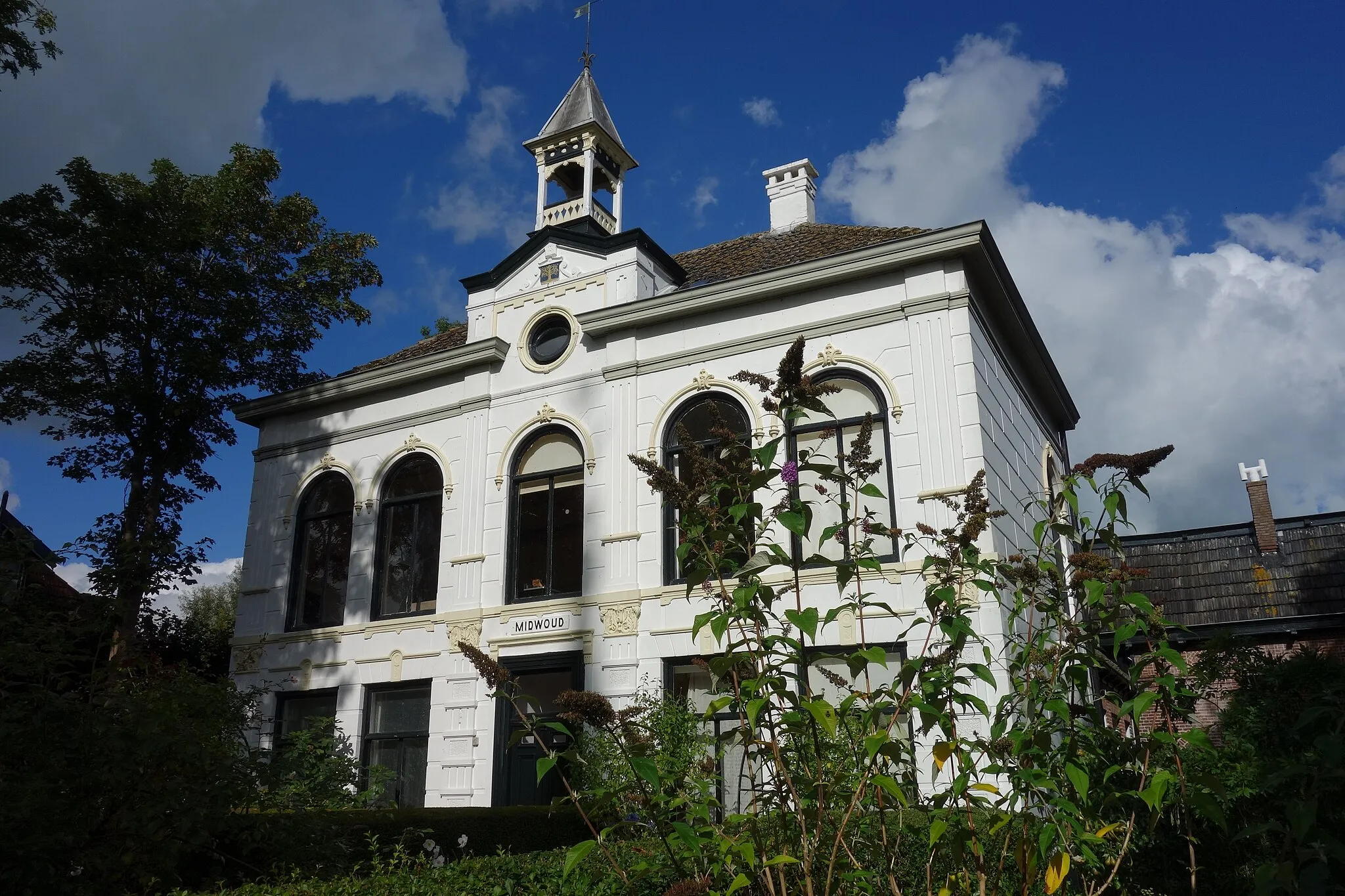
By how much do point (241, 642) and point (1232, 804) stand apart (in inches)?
747

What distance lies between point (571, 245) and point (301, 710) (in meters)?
10.2

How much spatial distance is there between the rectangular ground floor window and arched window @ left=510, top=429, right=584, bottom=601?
8.98 ft

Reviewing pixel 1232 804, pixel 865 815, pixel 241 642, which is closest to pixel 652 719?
pixel 865 815

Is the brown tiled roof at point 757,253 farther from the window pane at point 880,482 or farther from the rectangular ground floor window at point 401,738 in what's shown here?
the rectangular ground floor window at point 401,738

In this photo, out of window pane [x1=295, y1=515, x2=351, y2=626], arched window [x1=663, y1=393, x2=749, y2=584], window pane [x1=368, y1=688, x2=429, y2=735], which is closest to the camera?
arched window [x1=663, y1=393, x2=749, y2=584]

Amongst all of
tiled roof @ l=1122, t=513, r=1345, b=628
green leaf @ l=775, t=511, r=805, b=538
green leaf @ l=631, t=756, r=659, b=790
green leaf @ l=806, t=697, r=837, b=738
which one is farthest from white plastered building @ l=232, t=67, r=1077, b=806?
green leaf @ l=631, t=756, r=659, b=790

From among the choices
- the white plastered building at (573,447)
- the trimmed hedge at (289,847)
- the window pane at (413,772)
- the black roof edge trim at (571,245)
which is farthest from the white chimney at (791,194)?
the trimmed hedge at (289,847)

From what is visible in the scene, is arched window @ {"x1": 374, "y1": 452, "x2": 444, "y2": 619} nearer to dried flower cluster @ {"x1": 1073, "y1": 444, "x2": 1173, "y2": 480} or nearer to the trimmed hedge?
the trimmed hedge

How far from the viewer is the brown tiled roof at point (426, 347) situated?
20.5 m

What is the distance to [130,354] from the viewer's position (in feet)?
78.6

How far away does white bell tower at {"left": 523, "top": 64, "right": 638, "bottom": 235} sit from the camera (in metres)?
19.5

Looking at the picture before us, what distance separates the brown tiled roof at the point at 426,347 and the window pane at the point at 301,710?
654 cm

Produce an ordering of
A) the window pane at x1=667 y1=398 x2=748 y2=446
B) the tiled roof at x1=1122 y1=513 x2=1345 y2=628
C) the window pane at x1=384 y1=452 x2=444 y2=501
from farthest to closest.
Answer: the tiled roof at x1=1122 y1=513 x2=1345 y2=628
the window pane at x1=384 y1=452 x2=444 y2=501
the window pane at x1=667 y1=398 x2=748 y2=446

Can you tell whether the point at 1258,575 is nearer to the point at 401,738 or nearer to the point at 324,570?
the point at 401,738
